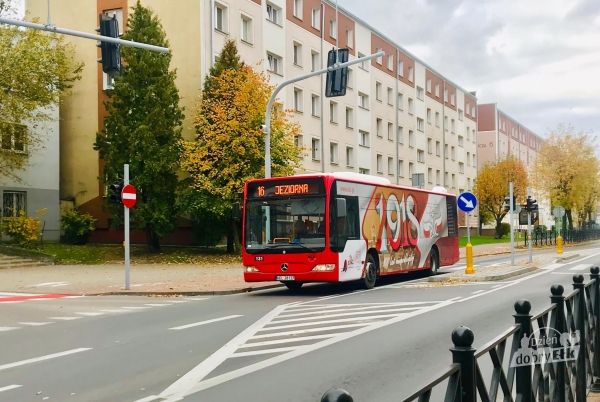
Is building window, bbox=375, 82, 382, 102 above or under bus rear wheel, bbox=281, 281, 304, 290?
above

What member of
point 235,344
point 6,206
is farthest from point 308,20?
point 235,344

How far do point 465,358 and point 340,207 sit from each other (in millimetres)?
13602

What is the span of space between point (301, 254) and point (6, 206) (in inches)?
995

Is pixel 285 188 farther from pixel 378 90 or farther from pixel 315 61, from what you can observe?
pixel 378 90

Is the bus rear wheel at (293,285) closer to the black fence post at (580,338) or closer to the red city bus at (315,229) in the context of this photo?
the red city bus at (315,229)

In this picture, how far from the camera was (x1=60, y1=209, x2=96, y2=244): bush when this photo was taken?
35.0 metres

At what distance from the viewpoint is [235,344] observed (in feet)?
28.9

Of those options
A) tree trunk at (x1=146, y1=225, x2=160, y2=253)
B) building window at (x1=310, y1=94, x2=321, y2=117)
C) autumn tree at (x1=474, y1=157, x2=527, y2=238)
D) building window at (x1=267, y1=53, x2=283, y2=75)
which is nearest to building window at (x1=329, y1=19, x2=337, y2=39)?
building window at (x1=310, y1=94, x2=321, y2=117)

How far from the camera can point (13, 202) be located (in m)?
36.1

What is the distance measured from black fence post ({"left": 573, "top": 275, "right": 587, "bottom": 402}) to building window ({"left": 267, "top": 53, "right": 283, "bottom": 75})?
36.5 meters

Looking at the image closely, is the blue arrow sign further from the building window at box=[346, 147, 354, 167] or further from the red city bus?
the building window at box=[346, 147, 354, 167]

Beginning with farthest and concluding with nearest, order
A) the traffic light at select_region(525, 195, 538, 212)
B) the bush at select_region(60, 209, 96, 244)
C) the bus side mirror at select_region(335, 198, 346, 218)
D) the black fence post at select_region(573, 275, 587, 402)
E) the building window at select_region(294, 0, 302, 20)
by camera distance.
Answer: the building window at select_region(294, 0, 302, 20), the bush at select_region(60, 209, 96, 244), the traffic light at select_region(525, 195, 538, 212), the bus side mirror at select_region(335, 198, 346, 218), the black fence post at select_region(573, 275, 587, 402)

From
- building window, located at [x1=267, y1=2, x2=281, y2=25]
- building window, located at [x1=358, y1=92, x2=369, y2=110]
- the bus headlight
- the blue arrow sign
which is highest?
building window, located at [x1=267, y1=2, x2=281, y2=25]

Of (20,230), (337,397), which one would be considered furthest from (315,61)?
(337,397)
